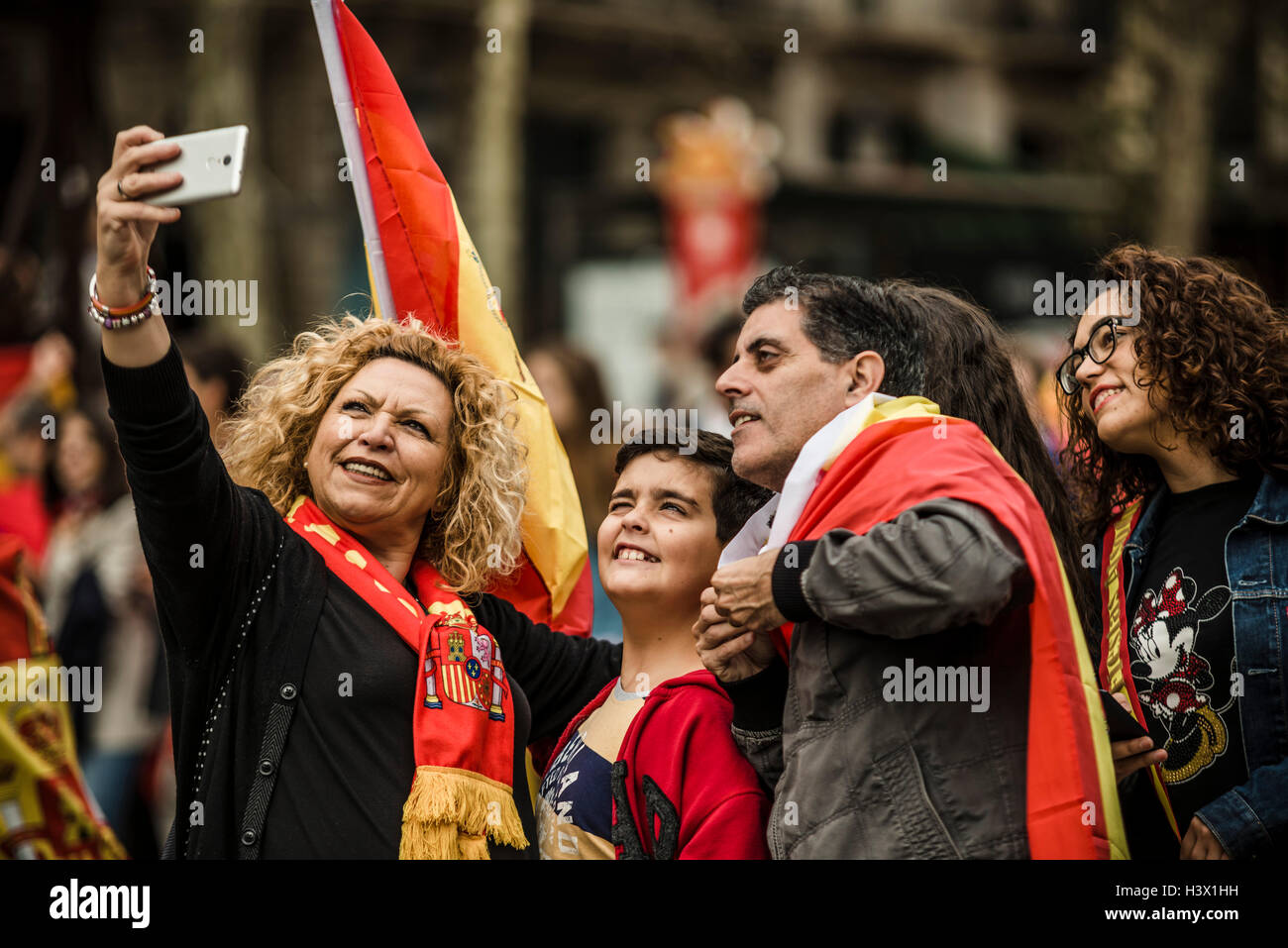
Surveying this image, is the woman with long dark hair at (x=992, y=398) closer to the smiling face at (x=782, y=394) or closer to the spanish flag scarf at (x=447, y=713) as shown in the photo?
the smiling face at (x=782, y=394)

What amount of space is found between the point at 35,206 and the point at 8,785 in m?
3.41

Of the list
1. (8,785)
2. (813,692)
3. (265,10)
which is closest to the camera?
(813,692)

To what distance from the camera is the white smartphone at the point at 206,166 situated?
245cm

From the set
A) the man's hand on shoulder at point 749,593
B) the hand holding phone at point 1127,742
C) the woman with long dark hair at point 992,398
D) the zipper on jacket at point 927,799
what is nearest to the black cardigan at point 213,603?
the man's hand on shoulder at point 749,593

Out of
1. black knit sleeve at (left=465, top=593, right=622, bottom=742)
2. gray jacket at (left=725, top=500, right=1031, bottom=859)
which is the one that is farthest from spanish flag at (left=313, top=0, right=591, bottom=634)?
gray jacket at (left=725, top=500, right=1031, bottom=859)

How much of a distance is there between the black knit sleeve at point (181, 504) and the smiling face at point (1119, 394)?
6.16ft

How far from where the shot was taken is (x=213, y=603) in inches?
109

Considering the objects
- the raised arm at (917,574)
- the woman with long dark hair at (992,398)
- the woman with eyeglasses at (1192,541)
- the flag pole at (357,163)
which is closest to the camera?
the raised arm at (917,574)

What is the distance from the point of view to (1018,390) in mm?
3184

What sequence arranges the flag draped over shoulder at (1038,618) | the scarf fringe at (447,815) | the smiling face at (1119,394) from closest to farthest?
the flag draped over shoulder at (1038,618), the scarf fringe at (447,815), the smiling face at (1119,394)

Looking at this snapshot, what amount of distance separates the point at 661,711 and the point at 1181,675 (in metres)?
1.11

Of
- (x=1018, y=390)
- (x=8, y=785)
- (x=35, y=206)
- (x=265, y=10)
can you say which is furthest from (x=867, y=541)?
(x=265, y=10)

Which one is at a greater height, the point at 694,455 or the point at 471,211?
the point at 471,211
